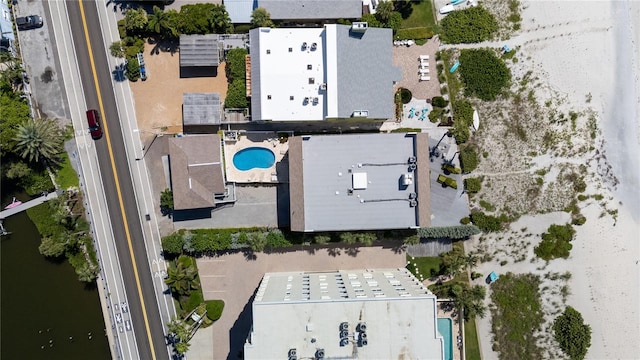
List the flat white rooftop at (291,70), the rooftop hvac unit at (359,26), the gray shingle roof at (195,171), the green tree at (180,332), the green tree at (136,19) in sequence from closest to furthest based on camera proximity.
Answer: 1. the rooftop hvac unit at (359,26)
2. the flat white rooftop at (291,70)
3. the gray shingle roof at (195,171)
4. the green tree at (180,332)
5. the green tree at (136,19)

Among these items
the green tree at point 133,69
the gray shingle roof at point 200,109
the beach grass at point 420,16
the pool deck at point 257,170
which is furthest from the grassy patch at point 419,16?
the green tree at point 133,69

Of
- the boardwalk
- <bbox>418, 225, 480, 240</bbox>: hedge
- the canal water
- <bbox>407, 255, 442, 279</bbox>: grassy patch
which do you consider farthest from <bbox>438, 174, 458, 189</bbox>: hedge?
the boardwalk

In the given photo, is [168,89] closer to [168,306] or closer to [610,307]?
[168,306]

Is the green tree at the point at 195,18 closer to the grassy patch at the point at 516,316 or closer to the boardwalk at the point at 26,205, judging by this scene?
the boardwalk at the point at 26,205

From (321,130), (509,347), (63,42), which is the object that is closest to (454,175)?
(321,130)

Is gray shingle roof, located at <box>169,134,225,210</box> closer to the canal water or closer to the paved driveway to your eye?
the paved driveway

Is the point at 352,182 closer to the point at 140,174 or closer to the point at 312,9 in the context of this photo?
the point at 312,9
